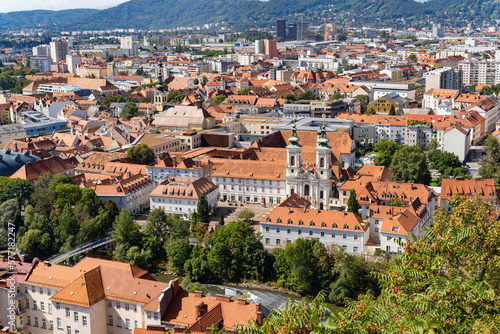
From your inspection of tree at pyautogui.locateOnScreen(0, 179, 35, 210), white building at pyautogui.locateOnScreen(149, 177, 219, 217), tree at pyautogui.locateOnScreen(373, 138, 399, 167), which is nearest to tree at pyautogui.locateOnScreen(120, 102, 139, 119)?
tree at pyautogui.locateOnScreen(373, 138, 399, 167)

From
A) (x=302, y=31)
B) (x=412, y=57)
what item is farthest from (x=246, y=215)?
(x=302, y=31)

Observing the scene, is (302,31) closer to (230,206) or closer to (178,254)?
(230,206)

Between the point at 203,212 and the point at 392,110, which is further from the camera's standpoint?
the point at 392,110

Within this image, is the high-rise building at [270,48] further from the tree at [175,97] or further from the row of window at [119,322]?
the row of window at [119,322]

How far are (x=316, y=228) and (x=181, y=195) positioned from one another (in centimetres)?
934

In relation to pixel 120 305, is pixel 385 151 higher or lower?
higher

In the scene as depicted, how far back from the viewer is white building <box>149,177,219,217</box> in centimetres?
3525

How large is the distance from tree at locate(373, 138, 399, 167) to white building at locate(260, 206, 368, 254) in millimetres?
17983

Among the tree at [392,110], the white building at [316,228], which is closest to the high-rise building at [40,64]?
the tree at [392,110]

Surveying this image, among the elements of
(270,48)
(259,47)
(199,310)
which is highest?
(259,47)

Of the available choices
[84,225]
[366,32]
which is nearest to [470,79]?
[84,225]

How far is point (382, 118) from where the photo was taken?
5544cm

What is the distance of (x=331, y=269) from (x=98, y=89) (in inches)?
2509

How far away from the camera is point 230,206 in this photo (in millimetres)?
39000
